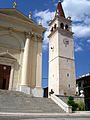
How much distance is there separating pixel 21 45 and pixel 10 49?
1818 millimetres

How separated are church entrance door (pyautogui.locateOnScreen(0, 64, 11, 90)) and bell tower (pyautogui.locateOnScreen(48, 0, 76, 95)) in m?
12.5

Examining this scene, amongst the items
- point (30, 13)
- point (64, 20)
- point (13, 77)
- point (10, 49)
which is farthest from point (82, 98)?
point (64, 20)

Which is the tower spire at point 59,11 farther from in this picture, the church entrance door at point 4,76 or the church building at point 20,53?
the church entrance door at point 4,76

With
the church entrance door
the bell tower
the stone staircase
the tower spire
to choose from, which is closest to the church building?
the church entrance door

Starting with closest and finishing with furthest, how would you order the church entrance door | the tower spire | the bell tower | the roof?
the church entrance door → the roof → the bell tower → the tower spire

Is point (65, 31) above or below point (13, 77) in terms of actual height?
above

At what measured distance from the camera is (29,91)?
22.4 metres

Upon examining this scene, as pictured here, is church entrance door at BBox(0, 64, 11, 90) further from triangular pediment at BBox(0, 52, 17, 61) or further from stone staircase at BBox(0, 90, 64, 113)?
stone staircase at BBox(0, 90, 64, 113)

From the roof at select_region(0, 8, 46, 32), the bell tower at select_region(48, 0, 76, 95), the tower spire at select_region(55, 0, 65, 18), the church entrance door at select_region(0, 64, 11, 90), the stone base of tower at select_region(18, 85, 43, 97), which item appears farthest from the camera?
the tower spire at select_region(55, 0, 65, 18)

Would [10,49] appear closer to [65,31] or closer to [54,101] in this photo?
[54,101]

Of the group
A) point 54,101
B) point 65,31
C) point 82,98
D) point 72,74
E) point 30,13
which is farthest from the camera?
point 65,31

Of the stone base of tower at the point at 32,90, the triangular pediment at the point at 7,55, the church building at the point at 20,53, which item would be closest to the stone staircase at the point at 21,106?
the stone base of tower at the point at 32,90

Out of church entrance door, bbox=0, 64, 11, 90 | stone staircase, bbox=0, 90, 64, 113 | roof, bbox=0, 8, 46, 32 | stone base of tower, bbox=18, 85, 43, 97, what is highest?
roof, bbox=0, 8, 46, 32

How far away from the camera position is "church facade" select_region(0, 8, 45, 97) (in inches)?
910
